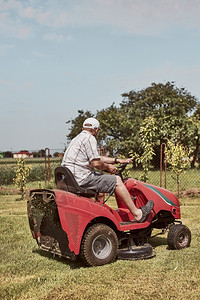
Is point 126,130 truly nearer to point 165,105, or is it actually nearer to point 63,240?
point 165,105

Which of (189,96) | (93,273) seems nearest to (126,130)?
(189,96)

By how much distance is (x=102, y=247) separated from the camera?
206 inches

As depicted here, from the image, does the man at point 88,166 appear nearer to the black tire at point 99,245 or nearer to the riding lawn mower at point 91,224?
the riding lawn mower at point 91,224

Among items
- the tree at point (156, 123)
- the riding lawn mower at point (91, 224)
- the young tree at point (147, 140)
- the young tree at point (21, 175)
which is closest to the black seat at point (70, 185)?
the riding lawn mower at point (91, 224)

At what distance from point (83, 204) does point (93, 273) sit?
2.64 ft

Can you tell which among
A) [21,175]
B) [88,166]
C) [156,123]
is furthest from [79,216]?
[156,123]

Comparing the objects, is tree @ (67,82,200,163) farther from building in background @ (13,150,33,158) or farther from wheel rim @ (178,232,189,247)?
wheel rim @ (178,232,189,247)

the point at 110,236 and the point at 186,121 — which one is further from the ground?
the point at 186,121

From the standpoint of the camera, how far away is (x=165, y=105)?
26.2 m

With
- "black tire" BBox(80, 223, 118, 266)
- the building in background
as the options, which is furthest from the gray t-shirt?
the building in background

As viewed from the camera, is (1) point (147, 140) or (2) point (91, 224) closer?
(2) point (91, 224)

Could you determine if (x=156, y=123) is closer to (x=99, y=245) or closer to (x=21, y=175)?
(x=21, y=175)

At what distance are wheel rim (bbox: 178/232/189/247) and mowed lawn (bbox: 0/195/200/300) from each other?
0.14 meters

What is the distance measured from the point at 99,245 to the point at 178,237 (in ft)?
4.60
